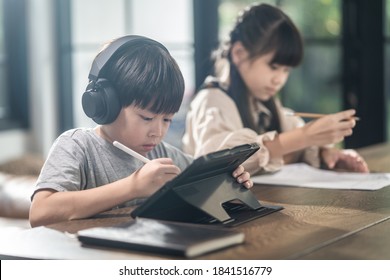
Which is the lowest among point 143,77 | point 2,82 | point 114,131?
point 2,82

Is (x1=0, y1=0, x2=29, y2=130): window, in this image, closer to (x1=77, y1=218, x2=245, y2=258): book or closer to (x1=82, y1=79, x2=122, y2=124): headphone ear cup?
(x1=82, y1=79, x2=122, y2=124): headphone ear cup

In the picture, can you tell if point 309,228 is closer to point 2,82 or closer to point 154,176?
point 154,176

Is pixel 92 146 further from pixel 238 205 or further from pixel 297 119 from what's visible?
pixel 297 119

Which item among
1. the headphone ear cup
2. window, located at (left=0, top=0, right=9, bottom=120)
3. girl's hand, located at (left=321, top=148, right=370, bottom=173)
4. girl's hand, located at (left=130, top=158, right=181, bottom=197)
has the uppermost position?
the headphone ear cup

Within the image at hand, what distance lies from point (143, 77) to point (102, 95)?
9 cm

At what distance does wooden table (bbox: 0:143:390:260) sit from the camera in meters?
1.11

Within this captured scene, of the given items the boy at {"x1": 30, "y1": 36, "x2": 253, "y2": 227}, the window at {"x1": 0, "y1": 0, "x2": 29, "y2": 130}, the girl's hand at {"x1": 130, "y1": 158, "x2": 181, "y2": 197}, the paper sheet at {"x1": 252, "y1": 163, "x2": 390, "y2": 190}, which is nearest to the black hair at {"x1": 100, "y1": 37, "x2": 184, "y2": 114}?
the boy at {"x1": 30, "y1": 36, "x2": 253, "y2": 227}

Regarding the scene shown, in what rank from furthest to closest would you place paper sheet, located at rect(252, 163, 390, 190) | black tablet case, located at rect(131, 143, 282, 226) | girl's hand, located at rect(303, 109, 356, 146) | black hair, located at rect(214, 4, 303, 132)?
1. black hair, located at rect(214, 4, 303, 132)
2. girl's hand, located at rect(303, 109, 356, 146)
3. paper sheet, located at rect(252, 163, 390, 190)
4. black tablet case, located at rect(131, 143, 282, 226)

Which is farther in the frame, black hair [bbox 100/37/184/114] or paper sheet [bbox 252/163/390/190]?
paper sheet [bbox 252/163/390/190]

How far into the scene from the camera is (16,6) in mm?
4109

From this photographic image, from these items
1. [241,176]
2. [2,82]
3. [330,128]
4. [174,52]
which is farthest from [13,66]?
[241,176]

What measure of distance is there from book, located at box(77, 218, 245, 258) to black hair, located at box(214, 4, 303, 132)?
96 cm

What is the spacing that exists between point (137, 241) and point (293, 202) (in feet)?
1.77

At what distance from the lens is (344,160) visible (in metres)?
2.12
